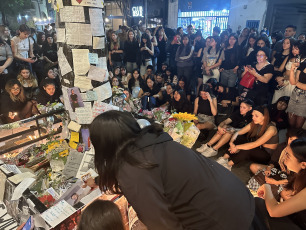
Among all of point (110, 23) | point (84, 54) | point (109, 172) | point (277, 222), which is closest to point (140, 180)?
point (109, 172)

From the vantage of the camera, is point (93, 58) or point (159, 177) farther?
point (93, 58)

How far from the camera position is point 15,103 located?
4.53 metres

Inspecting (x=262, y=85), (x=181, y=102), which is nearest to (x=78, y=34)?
(x=181, y=102)

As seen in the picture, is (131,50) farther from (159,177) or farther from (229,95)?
(159,177)

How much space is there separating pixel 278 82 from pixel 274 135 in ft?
6.39

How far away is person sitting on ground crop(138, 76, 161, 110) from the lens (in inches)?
246

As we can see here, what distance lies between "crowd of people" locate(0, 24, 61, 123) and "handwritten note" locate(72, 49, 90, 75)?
2671mm

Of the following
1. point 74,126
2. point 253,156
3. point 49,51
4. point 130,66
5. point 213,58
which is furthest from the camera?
point 130,66

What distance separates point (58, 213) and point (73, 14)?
175 centimetres

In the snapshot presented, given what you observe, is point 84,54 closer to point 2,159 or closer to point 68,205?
point 68,205

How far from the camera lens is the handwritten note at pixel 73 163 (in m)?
2.59

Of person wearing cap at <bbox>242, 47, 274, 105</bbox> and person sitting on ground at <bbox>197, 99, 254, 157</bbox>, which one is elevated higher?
person wearing cap at <bbox>242, 47, 274, 105</bbox>

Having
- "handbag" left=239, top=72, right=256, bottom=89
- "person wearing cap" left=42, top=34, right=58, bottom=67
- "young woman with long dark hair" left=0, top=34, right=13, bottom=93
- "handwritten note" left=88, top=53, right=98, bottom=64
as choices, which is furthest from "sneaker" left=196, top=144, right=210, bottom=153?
"young woman with long dark hair" left=0, top=34, right=13, bottom=93

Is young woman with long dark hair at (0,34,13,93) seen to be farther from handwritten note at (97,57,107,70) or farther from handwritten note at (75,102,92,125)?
handwritten note at (97,57,107,70)
